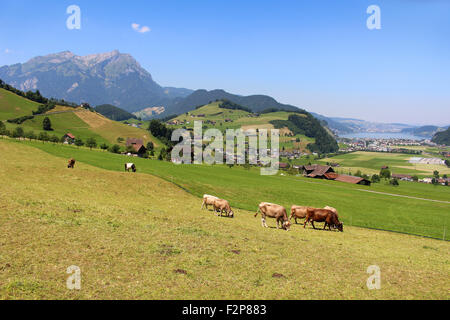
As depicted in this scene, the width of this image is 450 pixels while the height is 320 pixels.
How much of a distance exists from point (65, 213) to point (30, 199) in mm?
4012

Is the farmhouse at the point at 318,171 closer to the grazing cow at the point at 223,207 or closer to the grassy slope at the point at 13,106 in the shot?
the grazing cow at the point at 223,207

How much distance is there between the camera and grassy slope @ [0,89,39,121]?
162 meters

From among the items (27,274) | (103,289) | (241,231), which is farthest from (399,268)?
(27,274)

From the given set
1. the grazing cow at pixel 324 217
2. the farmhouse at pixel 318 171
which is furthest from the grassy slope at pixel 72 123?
the grazing cow at pixel 324 217

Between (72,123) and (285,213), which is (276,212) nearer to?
(285,213)

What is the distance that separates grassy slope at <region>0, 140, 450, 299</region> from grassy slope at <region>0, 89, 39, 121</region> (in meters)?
175

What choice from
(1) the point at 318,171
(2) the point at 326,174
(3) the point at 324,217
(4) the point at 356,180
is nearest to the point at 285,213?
(3) the point at 324,217

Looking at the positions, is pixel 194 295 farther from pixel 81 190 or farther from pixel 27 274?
pixel 81 190

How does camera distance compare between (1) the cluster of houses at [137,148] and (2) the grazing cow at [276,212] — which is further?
(1) the cluster of houses at [137,148]

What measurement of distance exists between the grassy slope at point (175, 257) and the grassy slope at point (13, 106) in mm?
175397

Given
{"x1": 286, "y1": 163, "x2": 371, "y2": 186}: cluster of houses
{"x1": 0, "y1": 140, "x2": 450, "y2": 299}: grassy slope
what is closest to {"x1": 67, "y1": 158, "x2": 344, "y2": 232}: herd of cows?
{"x1": 0, "y1": 140, "x2": 450, "y2": 299}: grassy slope

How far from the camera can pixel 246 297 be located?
1109 cm

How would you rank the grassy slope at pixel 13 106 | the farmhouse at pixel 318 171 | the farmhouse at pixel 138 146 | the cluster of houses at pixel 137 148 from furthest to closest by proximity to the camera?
the grassy slope at pixel 13 106 → the farmhouse at pixel 318 171 → the farmhouse at pixel 138 146 → the cluster of houses at pixel 137 148

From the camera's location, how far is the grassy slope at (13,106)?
162312mm
